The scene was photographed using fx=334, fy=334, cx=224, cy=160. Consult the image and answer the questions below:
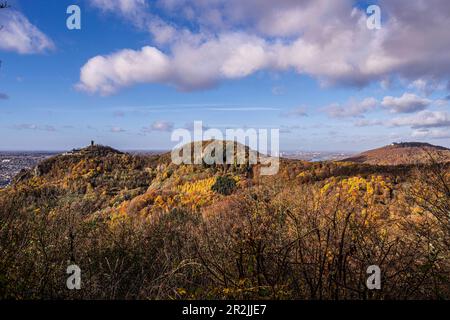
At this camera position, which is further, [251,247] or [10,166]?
[10,166]

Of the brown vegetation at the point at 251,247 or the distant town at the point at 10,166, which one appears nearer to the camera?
the brown vegetation at the point at 251,247

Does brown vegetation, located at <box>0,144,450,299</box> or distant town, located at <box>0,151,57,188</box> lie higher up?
distant town, located at <box>0,151,57,188</box>

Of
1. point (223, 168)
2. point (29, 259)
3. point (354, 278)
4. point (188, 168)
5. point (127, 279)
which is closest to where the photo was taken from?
point (354, 278)

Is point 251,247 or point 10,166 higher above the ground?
point 10,166

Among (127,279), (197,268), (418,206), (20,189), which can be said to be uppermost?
(20,189)

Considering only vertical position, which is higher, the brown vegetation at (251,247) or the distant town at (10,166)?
the distant town at (10,166)

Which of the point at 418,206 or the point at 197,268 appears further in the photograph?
the point at 418,206

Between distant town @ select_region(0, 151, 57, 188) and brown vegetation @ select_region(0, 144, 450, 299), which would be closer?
brown vegetation @ select_region(0, 144, 450, 299)

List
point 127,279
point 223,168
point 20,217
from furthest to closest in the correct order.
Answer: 1. point 223,168
2. point 127,279
3. point 20,217

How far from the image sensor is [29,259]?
206 inches
